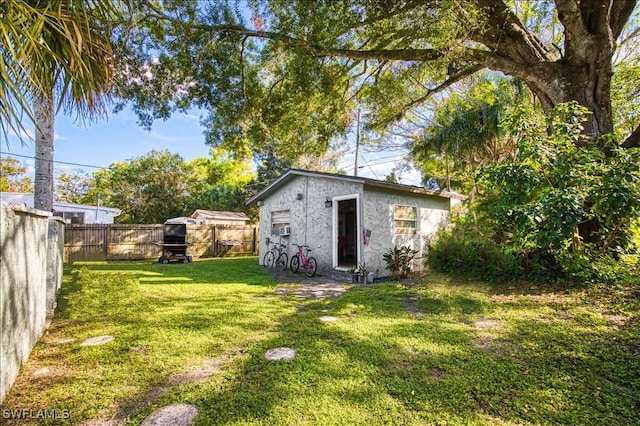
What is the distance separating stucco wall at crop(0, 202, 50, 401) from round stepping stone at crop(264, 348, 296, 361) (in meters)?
2.04

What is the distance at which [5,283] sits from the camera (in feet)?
8.03

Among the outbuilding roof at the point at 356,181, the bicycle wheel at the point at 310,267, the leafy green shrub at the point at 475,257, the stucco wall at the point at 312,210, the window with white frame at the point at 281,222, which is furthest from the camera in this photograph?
the window with white frame at the point at 281,222

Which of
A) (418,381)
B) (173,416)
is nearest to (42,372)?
(173,416)

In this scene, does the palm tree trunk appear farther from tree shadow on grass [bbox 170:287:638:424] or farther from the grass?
tree shadow on grass [bbox 170:287:638:424]

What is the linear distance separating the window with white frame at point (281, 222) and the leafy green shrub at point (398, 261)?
378cm

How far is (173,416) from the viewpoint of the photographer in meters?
2.24

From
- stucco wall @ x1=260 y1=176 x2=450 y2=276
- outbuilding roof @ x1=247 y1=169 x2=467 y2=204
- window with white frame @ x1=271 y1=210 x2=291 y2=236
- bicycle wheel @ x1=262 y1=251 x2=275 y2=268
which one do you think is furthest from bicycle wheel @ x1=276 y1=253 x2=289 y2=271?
outbuilding roof @ x1=247 y1=169 x2=467 y2=204

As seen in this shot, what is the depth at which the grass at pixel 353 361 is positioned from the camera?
236cm

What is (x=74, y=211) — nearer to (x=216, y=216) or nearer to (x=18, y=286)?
(x=216, y=216)

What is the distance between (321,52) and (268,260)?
7609mm

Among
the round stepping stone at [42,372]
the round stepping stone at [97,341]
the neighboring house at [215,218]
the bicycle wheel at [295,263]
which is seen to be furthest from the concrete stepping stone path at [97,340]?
the neighboring house at [215,218]

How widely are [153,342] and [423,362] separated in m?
2.96

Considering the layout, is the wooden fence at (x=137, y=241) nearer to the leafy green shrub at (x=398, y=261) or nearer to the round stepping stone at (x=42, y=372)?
the leafy green shrub at (x=398, y=261)

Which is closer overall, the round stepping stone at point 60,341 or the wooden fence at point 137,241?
the round stepping stone at point 60,341
